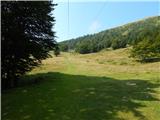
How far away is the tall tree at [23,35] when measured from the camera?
92.0 ft

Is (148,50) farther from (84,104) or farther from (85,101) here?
(84,104)

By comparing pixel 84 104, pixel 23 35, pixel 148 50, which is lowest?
pixel 84 104

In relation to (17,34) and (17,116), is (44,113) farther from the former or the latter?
(17,34)

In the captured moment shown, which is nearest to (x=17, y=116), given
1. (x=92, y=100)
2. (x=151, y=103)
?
(x=92, y=100)

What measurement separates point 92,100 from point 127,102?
7.65 ft

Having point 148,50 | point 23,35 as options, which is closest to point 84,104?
point 23,35

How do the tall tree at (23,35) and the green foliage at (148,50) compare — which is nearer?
the tall tree at (23,35)

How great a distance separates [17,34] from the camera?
94.0 feet

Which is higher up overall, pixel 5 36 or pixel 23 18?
pixel 23 18

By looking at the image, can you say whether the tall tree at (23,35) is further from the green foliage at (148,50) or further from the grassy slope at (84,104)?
the green foliage at (148,50)

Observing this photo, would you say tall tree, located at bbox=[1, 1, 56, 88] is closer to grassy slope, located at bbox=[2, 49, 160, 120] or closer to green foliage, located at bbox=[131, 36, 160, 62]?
grassy slope, located at bbox=[2, 49, 160, 120]

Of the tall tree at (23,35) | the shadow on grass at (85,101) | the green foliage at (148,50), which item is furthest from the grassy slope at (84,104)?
the green foliage at (148,50)

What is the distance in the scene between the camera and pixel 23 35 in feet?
98.2

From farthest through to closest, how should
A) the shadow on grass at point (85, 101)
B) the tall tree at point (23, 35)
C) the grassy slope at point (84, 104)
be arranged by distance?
the tall tree at point (23, 35), the shadow on grass at point (85, 101), the grassy slope at point (84, 104)
